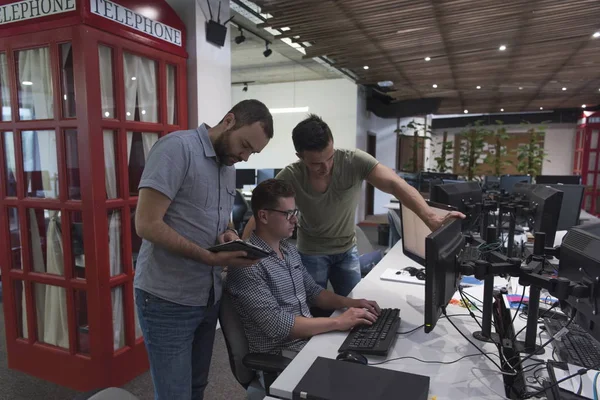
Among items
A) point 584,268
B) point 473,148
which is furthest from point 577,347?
point 473,148

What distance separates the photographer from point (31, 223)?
263 cm

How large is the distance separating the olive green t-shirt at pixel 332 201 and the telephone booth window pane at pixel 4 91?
Answer: 1804 mm

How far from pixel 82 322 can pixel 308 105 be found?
23.0 feet

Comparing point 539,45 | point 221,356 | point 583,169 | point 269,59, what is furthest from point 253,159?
point 583,169

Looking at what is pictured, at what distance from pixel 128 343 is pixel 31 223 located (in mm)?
1005

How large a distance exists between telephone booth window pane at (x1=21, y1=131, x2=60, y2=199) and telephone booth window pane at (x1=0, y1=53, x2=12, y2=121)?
20 centimetres

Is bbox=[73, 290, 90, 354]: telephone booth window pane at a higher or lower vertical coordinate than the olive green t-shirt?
lower

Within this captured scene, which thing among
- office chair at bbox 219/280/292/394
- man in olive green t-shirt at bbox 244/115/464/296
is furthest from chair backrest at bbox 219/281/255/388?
man in olive green t-shirt at bbox 244/115/464/296

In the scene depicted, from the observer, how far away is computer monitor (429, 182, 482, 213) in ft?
8.87

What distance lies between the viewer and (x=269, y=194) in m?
1.78

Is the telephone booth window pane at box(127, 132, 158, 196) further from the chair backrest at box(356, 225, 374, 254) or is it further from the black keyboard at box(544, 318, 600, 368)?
the black keyboard at box(544, 318, 600, 368)

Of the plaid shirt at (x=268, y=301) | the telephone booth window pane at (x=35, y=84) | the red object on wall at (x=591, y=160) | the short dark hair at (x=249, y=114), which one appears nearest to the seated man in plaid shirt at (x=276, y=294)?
the plaid shirt at (x=268, y=301)

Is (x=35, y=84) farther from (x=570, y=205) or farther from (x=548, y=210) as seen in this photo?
(x=570, y=205)

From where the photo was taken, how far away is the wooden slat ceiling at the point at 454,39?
3.81 m
